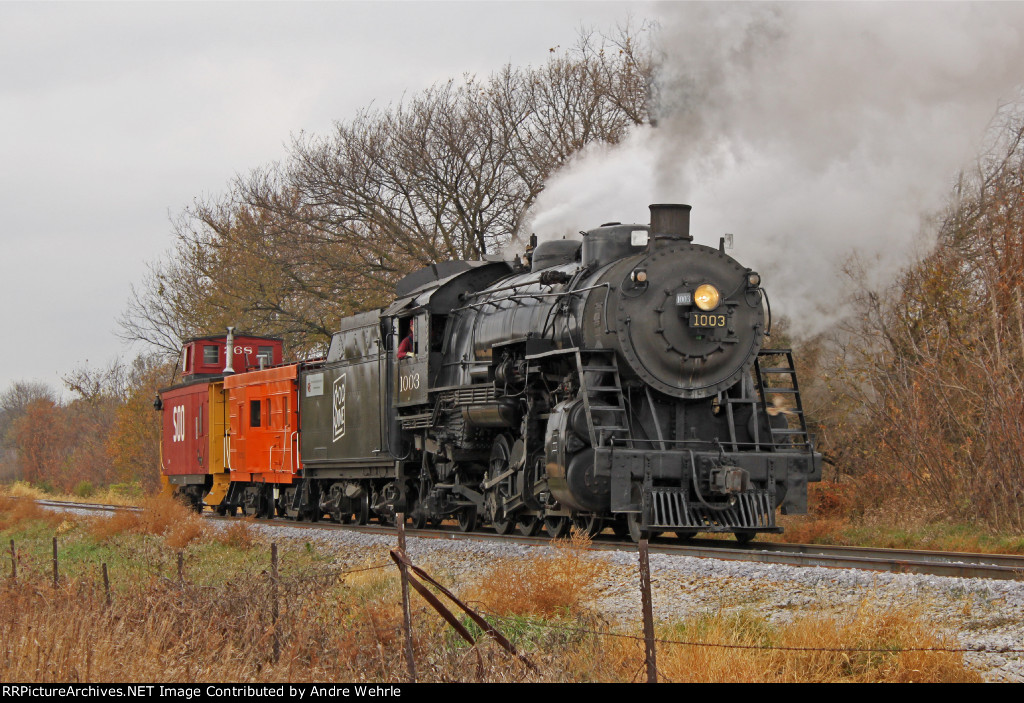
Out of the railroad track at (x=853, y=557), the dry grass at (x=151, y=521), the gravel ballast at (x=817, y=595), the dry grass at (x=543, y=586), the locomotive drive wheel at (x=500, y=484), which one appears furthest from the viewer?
the dry grass at (x=151, y=521)

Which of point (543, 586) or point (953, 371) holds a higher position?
point (953, 371)

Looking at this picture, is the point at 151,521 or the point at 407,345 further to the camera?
the point at 151,521

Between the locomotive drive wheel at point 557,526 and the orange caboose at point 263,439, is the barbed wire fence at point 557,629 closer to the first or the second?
the locomotive drive wheel at point 557,526

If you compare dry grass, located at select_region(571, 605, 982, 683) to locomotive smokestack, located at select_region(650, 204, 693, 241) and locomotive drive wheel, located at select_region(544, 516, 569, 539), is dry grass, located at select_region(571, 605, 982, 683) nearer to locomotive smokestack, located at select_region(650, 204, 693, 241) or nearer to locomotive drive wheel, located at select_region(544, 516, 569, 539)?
locomotive drive wheel, located at select_region(544, 516, 569, 539)

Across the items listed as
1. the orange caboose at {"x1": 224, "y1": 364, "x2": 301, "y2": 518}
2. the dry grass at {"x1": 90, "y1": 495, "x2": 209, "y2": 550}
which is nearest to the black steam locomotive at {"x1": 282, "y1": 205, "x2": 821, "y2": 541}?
the orange caboose at {"x1": 224, "y1": 364, "x2": 301, "y2": 518}

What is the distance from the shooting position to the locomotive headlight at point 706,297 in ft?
38.8

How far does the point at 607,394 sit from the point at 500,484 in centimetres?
232

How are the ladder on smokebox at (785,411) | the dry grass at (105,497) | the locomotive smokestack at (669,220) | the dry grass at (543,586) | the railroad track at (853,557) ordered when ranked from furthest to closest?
1. the dry grass at (105,497)
2. the locomotive smokestack at (669,220)
3. the ladder on smokebox at (785,411)
4. the dry grass at (543,586)
5. the railroad track at (853,557)

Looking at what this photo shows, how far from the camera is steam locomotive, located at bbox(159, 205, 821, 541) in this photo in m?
11.3

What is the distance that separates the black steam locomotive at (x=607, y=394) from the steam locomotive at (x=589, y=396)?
2 centimetres

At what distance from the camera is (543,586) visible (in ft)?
28.7

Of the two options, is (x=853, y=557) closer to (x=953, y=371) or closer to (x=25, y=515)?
(x=953, y=371)

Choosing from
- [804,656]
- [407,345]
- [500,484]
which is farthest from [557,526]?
[804,656]

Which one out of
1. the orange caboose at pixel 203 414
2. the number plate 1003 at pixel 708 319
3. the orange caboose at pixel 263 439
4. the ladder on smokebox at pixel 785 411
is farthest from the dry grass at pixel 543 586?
the orange caboose at pixel 203 414
